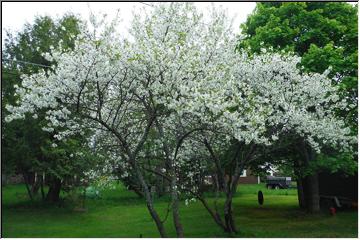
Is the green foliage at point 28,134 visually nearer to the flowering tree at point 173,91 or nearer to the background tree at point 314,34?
the flowering tree at point 173,91

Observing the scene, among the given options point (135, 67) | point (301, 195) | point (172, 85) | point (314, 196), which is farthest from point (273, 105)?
point (301, 195)

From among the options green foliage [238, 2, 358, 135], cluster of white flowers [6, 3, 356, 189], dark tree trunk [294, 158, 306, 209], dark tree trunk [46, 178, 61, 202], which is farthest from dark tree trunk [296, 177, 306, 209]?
dark tree trunk [46, 178, 61, 202]

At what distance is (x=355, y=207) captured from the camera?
22422 mm

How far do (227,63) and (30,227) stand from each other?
13.2 meters

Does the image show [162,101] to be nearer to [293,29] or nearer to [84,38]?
[84,38]

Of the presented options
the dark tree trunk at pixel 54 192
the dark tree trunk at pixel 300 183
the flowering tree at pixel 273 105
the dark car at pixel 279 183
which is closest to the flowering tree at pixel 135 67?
the flowering tree at pixel 273 105

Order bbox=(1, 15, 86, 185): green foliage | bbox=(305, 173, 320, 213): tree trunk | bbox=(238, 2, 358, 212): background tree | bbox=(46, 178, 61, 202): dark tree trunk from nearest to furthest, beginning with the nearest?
bbox=(238, 2, 358, 212): background tree < bbox=(305, 173, 320, 213): tree trunk < bbox=(1, 15, 86, 185): green foliage < bbox=(46, 178, 61, 202): dark tree trunk

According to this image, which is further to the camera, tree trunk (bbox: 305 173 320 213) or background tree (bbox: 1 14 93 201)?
background tree (bbox: 1 14 93 201)

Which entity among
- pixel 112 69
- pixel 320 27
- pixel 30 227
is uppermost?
pixel 320 27

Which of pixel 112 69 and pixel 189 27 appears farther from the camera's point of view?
pixel 189 27

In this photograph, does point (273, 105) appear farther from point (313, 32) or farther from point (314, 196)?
point (314, 196)

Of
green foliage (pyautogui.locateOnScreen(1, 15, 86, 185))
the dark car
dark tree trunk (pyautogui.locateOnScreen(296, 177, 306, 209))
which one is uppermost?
green foliage (pyautogui.locateOnScreen(1, 15, 86, 185))

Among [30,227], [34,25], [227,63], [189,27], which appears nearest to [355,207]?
[227,63]

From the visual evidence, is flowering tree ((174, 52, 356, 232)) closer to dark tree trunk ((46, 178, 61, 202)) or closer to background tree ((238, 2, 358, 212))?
background tree ((238, 2, 358, 212))
